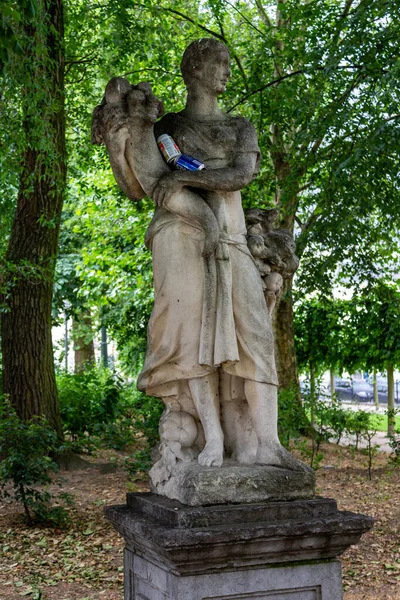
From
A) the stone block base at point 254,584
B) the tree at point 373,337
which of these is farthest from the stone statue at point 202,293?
the tree at point 373,337

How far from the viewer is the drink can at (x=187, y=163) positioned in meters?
4.51

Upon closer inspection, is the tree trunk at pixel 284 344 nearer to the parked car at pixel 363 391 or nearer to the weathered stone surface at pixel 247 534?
the weathered stone surface at pixel 247 534

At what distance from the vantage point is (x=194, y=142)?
4.72 m

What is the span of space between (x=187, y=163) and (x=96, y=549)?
A: 525cm

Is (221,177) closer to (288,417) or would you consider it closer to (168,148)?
(168,148)

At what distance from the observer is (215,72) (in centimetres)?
476

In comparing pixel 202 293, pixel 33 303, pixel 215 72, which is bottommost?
pixel 202 293

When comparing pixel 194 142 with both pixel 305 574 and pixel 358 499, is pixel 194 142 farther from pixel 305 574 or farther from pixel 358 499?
pixel 358 499

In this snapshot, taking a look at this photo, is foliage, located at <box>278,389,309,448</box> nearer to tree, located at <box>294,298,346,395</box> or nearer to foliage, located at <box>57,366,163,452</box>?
foliage, located at <box>57,366,163,452</box>

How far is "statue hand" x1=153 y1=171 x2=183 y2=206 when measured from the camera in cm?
445

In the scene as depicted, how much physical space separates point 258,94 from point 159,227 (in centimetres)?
919

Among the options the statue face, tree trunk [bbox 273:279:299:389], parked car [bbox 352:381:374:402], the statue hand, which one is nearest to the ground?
tree trunk [bbox 273:279:299:389]

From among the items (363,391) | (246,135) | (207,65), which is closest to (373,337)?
(246,135)

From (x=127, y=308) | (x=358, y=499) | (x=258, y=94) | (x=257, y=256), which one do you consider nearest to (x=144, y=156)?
(x=257, y=256)
